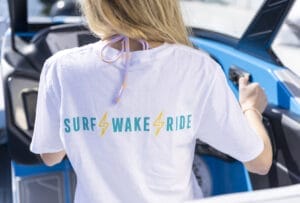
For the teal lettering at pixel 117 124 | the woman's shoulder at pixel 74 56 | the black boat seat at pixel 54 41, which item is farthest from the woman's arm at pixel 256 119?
the black boat seat at pixel 54 41

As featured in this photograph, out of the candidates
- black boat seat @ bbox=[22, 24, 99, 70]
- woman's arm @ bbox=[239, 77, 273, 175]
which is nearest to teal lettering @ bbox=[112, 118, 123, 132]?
woman's arm @ bbox=[239, 77, 273, 175]

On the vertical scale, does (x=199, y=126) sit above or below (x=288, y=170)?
above

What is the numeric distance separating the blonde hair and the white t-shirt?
3 cm

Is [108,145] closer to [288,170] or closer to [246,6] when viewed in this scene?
[288,170]

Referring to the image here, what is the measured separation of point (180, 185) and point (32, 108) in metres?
0.84

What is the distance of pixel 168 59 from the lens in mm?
935

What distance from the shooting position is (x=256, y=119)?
3.61 ft

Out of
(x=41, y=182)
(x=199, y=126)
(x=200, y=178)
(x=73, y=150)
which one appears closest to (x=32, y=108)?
(x=41, y=182)

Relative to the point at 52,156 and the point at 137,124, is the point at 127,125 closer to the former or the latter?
the point at 137,124

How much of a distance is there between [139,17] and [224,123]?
252mm

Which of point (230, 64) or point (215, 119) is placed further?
point (230, 64)

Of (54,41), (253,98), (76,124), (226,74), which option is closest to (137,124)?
(76,124)

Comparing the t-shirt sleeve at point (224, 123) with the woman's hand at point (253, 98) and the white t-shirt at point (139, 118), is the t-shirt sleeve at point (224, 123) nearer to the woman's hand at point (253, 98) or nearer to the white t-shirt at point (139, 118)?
the white t-shirt at point (139, 118)

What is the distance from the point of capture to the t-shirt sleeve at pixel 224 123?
941 millimetres
